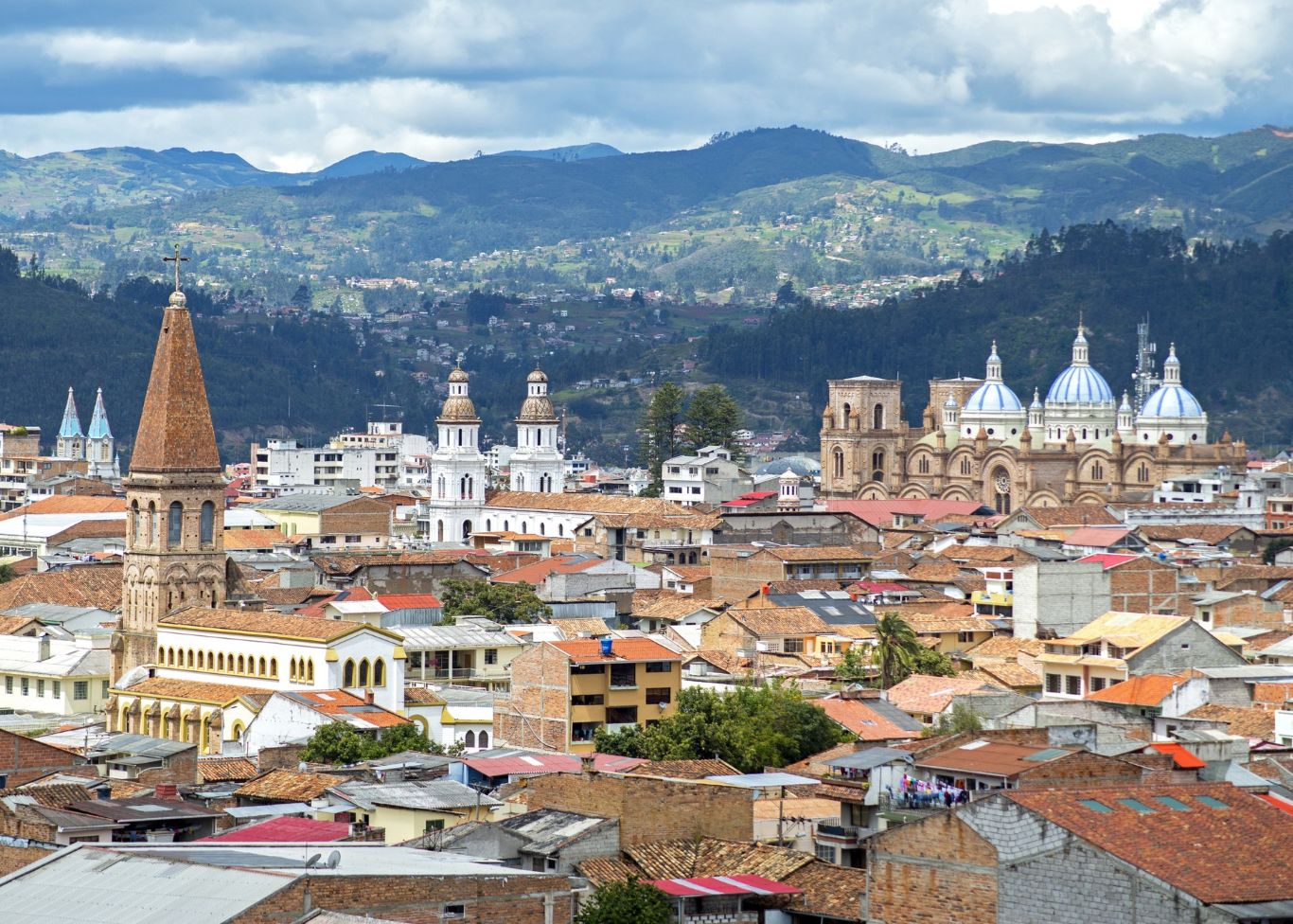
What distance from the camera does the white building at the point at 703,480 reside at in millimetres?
146250

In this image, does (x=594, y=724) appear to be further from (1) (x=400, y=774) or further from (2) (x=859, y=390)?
(2) (x=859, y=390)

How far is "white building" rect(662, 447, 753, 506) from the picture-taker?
5758 inches

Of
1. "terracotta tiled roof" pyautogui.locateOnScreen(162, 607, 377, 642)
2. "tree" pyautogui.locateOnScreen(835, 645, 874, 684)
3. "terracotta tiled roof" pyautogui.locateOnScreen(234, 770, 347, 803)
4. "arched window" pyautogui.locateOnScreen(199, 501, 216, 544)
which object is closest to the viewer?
"terracotta tiled roof" pyautogui.locateOnScreen(234, 770, 347, 803)

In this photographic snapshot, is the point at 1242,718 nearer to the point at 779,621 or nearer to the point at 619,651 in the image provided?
the point at 619,651

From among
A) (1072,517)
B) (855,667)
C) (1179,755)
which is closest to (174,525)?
(855,667)

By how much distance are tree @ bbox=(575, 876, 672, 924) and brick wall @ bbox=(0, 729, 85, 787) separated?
14755mm

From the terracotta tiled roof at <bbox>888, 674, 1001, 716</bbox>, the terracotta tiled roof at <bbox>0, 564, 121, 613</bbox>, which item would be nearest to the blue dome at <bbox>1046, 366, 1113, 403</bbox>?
the terracotta tiled roof at <bbox>0, 564, 121, 613</bbox>

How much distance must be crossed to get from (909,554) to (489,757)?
56897mm

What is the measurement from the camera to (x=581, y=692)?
2404 inches

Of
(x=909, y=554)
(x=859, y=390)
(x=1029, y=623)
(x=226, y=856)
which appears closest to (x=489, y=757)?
(x=226, y=856)

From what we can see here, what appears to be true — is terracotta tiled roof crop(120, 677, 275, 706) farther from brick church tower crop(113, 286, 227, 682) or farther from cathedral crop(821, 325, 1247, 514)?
cathedral crop(821, 325, 1247, 514)

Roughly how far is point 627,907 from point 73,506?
333ft

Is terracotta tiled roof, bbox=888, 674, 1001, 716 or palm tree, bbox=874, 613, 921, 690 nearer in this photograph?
terracotta tiled roof, bbox=888, 674, 1001, 716

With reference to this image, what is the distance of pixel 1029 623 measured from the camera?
79.8 meters
